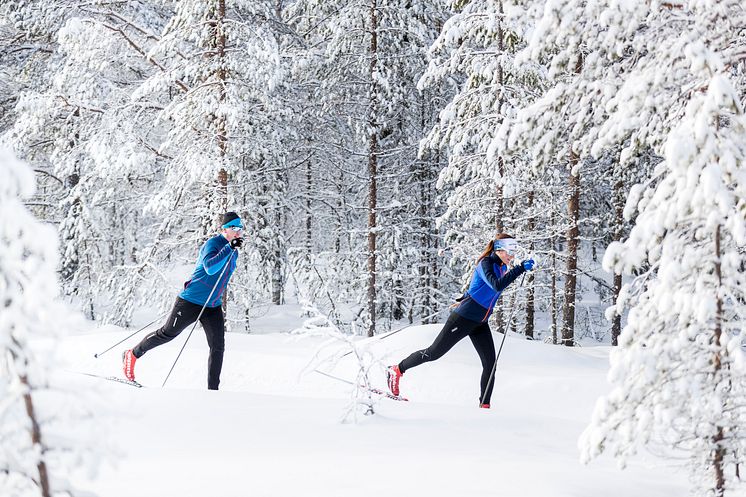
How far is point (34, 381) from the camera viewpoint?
2119 mm

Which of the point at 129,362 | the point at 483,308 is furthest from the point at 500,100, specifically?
the point at 129,362

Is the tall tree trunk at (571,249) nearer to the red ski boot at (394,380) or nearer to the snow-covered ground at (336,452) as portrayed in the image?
the snow-covered ground at (336,452)

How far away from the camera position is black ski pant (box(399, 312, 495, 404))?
7.50 meters

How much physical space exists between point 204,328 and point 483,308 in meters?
3.30

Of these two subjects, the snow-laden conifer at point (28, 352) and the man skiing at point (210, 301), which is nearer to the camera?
the snow-laden conifer at point (28, 352)

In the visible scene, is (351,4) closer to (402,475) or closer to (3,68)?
(3,68)

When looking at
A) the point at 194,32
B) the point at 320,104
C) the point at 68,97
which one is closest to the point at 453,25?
the point at 194,32

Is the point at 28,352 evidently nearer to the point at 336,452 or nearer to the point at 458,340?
the point at 336,452

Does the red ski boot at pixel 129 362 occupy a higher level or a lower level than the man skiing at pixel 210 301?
lower

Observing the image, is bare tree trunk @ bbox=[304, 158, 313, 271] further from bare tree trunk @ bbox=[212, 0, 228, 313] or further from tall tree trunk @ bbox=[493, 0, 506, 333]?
tall tree trunk @ bbox=[493, 0, 506, 333]

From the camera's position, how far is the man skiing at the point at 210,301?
748cm

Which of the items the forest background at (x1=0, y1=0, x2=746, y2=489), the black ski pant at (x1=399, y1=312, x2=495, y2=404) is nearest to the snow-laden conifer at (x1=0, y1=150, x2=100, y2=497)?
the forest background at (x1=0, y1=0, x2=746, y2=489)

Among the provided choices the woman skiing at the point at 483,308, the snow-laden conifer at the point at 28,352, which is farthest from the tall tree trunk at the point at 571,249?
the snow-laden conifer at the point at 28,352

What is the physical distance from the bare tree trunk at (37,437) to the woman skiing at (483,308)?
17.6 feet
